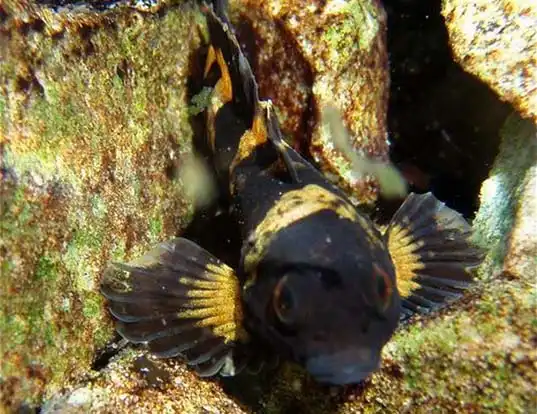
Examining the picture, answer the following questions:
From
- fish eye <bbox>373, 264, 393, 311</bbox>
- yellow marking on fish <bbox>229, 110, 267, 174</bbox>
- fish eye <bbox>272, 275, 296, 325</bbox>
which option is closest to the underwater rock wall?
fish eye <bbox>373, 264, 393, 311</bbox>

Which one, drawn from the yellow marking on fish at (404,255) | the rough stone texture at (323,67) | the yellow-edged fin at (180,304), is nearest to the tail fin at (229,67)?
the rough stone texture at (323,67)

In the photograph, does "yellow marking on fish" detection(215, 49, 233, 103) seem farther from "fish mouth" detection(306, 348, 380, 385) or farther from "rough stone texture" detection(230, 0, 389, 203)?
"fish mouth" detection(306, 348, 380, 385)

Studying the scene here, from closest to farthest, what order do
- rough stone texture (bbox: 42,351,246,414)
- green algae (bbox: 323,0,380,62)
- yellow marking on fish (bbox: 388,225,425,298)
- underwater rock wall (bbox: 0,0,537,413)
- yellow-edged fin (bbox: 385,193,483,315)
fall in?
underwater rock wall (bbox: 0,0,537,413) → rough stone texture (bbox: 42,351,246,414) → yellow-edged fin (bbox: 385,193,483,315) → yellow marking on fish (bbox: 388,225,425,298) → green algae (bbox: 323,0,380,62)

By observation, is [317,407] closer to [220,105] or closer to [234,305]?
[234,305]

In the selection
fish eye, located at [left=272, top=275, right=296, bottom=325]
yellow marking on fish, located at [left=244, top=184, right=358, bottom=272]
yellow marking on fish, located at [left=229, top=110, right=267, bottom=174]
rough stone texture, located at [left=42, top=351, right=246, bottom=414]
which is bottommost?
rough stone texture, located at [left=42, top=351, right=246, bottom=414]

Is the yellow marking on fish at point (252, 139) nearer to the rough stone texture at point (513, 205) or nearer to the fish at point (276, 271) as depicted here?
the fish at point (276, 271)

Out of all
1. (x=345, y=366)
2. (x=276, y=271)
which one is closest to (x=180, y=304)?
(x=276, y=271)
